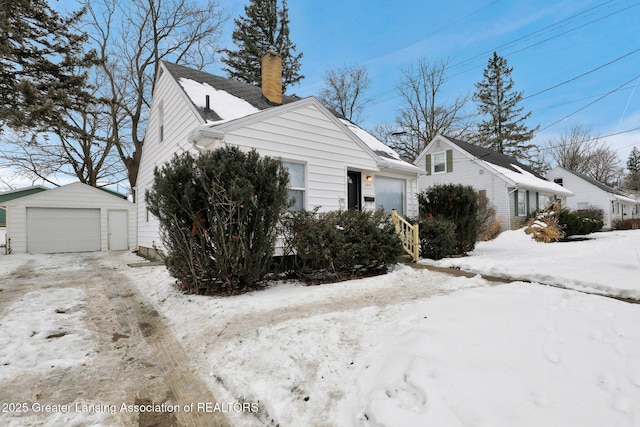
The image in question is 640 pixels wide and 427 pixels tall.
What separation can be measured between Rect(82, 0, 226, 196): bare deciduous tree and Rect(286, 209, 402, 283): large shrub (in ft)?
46.1

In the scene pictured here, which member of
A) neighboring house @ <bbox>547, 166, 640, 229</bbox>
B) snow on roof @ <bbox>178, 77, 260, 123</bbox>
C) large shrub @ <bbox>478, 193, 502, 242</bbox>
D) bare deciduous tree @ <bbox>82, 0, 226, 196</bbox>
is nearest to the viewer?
snow on roof @ <bbox>178, 77, 260, 123</bbox>

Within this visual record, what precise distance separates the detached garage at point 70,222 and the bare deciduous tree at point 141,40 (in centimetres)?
286

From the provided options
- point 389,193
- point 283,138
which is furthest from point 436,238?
point 283,138

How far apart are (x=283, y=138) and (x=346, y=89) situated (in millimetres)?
18470

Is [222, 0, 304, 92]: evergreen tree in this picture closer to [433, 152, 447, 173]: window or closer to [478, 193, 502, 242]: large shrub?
[433, 152, 447, 173]: window

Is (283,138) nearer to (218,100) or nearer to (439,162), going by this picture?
(218,100)

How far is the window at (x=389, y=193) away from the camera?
8.64 metres

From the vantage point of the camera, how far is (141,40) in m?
15.1

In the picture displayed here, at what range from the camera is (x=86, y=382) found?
7.30 ft

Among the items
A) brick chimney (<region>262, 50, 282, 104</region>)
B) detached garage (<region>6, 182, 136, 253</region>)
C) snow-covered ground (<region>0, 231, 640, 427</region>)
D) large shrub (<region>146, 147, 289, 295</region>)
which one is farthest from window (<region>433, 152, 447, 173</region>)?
detached garage (<region>6, 182, 136, 253</region>)

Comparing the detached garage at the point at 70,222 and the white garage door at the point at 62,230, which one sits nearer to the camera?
the detached garage at the point at 70,222

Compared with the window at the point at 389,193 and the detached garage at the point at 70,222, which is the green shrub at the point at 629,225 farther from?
the detached garage at the point at 70,222

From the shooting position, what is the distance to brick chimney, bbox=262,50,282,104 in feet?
29.1

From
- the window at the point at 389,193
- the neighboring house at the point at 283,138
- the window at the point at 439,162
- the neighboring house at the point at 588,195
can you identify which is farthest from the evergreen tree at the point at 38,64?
the neighboring house at the point at 588,195
